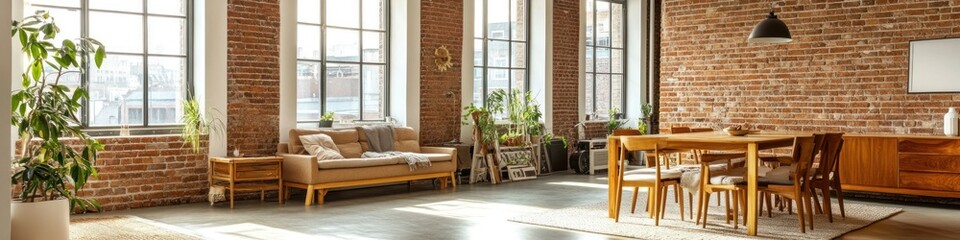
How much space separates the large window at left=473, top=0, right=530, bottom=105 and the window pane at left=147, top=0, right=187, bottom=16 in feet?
14.0

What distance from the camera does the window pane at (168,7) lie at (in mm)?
9327

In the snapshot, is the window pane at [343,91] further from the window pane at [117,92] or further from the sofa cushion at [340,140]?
the window pane at [117,92]

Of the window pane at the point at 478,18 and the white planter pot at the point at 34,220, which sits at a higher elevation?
the window pane at the point at 478,18

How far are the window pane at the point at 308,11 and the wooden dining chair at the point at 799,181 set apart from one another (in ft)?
18.3

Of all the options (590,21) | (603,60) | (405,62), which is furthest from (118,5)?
(603,60)

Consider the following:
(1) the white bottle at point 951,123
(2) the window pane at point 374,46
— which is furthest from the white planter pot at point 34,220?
(1) the white bottle at point 951,123

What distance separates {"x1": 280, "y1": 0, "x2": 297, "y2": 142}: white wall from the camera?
10195 mm

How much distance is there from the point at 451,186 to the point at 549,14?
11.3 feet

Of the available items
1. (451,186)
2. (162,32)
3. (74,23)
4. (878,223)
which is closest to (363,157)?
(451,186)

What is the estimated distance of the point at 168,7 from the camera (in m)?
9.45

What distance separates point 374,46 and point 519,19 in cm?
284

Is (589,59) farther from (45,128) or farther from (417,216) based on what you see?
(45,128)

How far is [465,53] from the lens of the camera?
12383 mm

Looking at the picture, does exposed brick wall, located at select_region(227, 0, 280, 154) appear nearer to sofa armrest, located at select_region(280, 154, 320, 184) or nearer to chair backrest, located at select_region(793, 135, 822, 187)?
sofa armrest, located at select_region(280, 154, 320, 184)
